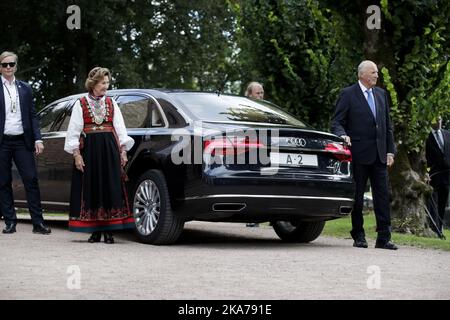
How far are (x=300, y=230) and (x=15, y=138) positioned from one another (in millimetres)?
3445

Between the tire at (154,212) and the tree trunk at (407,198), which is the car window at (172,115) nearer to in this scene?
the tire at (154,212)

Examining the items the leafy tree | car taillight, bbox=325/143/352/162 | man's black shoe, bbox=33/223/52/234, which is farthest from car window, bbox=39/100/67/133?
the leafy tree

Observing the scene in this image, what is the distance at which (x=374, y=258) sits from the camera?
8.97 m

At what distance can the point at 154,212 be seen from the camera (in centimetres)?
971

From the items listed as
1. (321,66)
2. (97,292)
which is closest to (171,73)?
(321,66)

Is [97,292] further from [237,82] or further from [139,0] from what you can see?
[237,82]

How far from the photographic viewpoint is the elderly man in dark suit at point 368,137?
10117mm

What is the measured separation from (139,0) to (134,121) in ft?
68.8

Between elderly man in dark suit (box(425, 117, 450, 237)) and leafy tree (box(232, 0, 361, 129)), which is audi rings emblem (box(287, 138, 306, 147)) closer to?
elderly man in dark suit (box(425, 117, 450, 237))

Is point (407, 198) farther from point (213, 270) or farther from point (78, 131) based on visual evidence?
point (213, 270)

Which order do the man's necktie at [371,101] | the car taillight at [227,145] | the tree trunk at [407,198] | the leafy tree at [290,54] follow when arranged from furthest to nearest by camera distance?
1. the leafy tree at [290,54]
2. the tree trunk at [407,198]
3. the man's necktie at [371,101]
4. the car taillight at [227,145]

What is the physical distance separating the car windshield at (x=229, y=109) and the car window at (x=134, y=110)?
1.45ft

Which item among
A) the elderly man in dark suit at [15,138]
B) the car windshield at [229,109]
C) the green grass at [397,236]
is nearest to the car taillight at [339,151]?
the car windshield at [229,109]

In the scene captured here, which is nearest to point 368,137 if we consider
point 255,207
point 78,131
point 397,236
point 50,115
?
point 255,207
